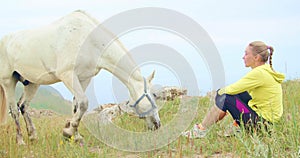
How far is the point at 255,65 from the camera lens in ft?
15.3

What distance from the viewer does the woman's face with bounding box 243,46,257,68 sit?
182 inches

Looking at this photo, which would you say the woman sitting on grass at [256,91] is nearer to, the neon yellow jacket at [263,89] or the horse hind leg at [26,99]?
the neon yellow jacket at [263,89]

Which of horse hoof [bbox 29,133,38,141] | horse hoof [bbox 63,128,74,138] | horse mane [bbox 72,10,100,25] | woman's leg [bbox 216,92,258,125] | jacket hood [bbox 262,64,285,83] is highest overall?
horse mane [bbox 72,10,100,25]

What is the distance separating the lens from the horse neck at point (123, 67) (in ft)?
17.1

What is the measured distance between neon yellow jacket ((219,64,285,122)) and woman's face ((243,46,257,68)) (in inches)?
5.9

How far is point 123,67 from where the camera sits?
5277 millimetres

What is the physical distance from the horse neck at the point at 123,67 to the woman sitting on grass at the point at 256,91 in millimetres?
1080

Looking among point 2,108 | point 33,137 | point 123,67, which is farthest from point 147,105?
point 2,108

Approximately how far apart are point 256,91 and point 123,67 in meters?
1.86

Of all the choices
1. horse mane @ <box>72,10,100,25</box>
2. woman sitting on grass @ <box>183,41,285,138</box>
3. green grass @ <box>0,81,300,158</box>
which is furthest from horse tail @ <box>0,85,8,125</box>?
woman sitting on grass @ <box>183,41,285,138</box>

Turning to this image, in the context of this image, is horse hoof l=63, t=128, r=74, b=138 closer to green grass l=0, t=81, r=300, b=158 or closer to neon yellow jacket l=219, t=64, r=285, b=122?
green grass l=0, t=81, r=300, b=158

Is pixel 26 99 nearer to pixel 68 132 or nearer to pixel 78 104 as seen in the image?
pixel 68 132

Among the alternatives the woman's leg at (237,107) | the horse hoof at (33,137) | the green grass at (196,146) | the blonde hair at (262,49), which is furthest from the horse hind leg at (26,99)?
the blonde hair at (262,49)

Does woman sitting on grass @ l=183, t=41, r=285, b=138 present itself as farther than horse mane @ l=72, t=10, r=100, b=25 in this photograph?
No
